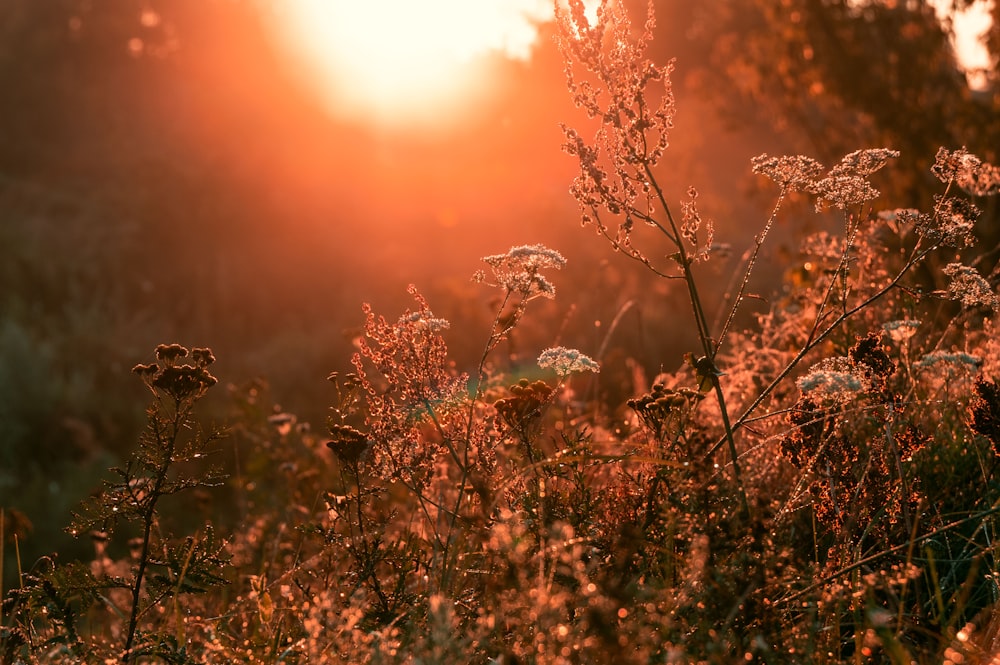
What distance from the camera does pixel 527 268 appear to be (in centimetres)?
272

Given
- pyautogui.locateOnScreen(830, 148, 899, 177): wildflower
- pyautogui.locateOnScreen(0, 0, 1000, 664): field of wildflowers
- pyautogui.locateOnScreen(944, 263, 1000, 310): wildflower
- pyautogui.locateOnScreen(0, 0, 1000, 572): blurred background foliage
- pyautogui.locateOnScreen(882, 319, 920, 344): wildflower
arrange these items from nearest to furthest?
1. pyautogui.locateOnScreen(0, 0, 1000, 664): field of wildflowers
2. pyautogui.locateOnScreen(944, 263, 1000, 310): wildflower
3. pyautogui.locateOnScreen(830, 148, 899, 177): wildflower
4. pyautogui.locateOnScreen(882, 319, 920, 344): wildflower
5. pyautogui.locateOnScreen(0, 0, 1000, 572): blurred background foliage

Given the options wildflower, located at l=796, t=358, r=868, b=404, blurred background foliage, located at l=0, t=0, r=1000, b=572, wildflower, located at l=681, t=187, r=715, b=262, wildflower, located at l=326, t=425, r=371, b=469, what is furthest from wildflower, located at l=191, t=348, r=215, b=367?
wildflower, located at l=796, t=358, r=868, b=404

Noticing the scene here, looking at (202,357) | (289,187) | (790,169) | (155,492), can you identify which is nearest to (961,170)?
(790,169)

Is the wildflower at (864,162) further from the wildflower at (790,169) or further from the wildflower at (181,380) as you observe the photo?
the wildflower at (181,380)

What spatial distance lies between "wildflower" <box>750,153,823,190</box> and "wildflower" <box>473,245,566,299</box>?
629 millimetres

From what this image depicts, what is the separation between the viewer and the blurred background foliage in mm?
8758

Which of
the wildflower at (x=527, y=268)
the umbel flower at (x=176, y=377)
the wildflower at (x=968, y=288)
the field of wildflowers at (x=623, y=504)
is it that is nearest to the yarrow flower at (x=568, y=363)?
the field of wildflowers at (x=623, y=504)

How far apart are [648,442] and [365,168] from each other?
81.7 ft

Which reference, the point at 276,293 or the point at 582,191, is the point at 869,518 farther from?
the point at 276,293

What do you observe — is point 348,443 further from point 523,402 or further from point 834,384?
point 834,384

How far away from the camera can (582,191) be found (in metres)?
2.59

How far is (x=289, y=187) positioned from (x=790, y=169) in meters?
21.6

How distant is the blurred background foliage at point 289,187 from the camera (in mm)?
8758

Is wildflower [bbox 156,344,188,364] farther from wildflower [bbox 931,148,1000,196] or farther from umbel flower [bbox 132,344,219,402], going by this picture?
wildflower [bbox 931,148,1000,196]
